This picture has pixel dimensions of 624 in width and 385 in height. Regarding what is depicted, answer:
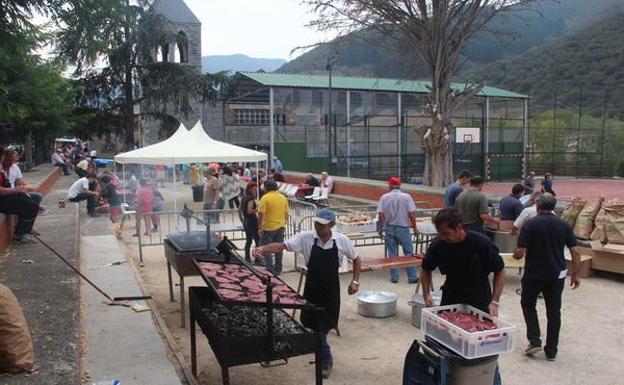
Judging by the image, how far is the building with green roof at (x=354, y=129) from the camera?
108ft

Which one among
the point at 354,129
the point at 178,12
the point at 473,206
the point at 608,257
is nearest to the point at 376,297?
the point at 473,206

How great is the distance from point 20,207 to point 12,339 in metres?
4.83

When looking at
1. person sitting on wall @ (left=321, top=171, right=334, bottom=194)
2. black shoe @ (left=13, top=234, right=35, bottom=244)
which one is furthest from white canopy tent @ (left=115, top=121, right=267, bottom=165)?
black shoe @ (left=13, top=234, right=35, bottom=244)

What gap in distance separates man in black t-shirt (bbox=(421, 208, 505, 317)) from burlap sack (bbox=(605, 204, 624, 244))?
5962 mm

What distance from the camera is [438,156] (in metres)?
19.2

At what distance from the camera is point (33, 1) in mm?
7086

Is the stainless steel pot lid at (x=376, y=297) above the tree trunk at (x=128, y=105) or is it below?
below

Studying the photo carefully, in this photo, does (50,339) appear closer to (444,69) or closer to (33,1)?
(33,1)

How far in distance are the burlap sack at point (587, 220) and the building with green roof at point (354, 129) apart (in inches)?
716

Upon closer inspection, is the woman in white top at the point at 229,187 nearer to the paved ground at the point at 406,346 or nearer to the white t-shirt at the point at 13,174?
the white t-shirt at the point at 13,174

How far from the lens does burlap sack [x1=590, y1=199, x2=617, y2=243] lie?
9.70 meters

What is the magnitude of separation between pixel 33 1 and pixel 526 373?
725 cm

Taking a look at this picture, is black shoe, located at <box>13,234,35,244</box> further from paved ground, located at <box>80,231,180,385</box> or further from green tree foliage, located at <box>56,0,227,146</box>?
green tree foliage, located at <box>56,0,227,146</box>

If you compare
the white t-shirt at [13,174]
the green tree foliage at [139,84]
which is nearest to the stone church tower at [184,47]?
the green tree foliage at [139,84]
